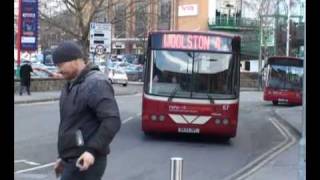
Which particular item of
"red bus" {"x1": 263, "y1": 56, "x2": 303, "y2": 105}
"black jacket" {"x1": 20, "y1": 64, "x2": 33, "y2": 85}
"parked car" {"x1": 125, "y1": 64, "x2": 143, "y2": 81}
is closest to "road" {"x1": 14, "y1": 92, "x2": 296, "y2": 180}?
"black jacket" {"x1": 20, "y1": 64, "x2": 33, "y2": 85}

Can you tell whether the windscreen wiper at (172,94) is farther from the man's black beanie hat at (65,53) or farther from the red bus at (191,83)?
the man's black beanie hat at (65,53)

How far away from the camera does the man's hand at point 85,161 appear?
18.0 feet

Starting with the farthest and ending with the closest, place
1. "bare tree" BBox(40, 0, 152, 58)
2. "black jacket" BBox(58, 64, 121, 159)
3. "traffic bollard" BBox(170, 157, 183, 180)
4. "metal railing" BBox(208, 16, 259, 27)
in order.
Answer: "metal railing" BBox(208, 16, 259, 27) < "bare tree" BBox(40, 0, 152, 58) < "traffic bollard" BBox(170, 157, 183, 180) < "black jacket" BBox(58, 64, 121, 159)

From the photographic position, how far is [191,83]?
17219mm

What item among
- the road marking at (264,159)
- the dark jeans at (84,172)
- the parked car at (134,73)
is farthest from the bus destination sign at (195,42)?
the parked car at (134,73)

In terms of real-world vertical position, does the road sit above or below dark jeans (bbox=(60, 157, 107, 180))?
below

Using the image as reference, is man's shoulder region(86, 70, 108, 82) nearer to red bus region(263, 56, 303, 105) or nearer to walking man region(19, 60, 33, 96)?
walking man region(19, 60, 33, 96)

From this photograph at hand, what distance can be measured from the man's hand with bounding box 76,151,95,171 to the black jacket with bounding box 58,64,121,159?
105 millimetres

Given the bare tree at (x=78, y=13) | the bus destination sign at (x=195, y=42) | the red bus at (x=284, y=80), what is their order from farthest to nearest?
the bare tree at (x=78, y=13) → the red bus at (x=284, y=80) → the bus destination sign at (x=195, y=42)

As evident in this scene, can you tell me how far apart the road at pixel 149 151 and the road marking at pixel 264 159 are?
134 millimetres

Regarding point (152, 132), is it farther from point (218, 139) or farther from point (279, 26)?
point (279, 26)

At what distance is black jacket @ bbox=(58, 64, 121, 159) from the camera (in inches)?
222

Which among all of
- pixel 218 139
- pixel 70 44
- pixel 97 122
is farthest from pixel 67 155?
pixel 218 139
